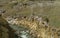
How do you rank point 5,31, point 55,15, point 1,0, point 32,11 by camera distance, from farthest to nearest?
point 1,0
point 32,11
point 55,15
point 5,31

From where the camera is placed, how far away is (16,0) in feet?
35.6

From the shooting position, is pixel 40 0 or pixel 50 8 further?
pixel 40 0

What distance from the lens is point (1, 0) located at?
36.8ft

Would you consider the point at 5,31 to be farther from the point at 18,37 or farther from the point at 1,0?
the point at 1,0

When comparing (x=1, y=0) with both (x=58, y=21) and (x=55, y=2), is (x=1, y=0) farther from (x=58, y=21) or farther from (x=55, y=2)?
(x=58, y=21)

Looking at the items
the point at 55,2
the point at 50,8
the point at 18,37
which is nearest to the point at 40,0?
the point at 55,2

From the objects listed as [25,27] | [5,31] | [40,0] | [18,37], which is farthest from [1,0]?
[5,31]

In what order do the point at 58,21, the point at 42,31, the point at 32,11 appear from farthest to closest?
the point at 32,11 < the point at 58,21 < the point at 42,31

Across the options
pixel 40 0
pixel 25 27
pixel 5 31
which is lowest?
pixel 40 0

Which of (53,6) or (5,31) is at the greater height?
(5,31)

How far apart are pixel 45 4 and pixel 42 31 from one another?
536 centimetres

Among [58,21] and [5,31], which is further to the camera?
[58,21]

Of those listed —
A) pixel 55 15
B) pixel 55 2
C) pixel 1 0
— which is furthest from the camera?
pixel 1 0

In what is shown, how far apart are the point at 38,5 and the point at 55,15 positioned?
68.4 inches
